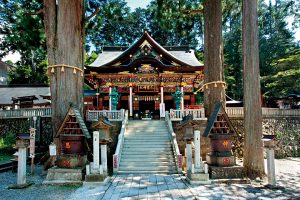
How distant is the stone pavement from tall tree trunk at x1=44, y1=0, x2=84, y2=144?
3.21 metres

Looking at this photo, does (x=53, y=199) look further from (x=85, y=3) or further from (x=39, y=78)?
(x=39, y=78)

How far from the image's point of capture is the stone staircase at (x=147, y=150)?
8664 millimetres

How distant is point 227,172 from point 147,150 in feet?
13.2

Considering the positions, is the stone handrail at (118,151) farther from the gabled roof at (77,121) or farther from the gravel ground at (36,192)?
the gravel ground at (36,192)

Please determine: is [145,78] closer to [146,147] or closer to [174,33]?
[146,147]

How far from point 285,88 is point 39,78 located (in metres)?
31.0

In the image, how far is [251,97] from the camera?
7355mm

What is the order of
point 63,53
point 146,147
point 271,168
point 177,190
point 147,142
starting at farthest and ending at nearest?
point 147,142, point 146,147, point 63,53, point 271,168, point 177,190

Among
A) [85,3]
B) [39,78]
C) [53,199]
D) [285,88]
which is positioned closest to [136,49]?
[85,3]

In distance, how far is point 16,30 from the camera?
30.3ft

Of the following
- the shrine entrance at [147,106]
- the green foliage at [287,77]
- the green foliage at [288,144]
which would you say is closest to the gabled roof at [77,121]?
the shrine entrance at [147,106]

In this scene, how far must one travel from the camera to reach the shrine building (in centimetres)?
1535

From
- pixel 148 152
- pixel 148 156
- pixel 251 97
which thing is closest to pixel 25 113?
pixel 148 152

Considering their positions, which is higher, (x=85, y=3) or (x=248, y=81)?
(x=85, y=3)
